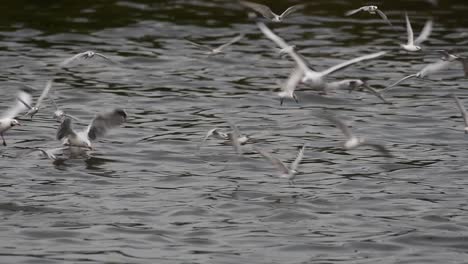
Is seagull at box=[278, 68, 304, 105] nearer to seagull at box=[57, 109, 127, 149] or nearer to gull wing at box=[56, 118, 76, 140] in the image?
seagull at box=[57, 109, 127, 149]

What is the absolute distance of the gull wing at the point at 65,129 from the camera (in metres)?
19.8

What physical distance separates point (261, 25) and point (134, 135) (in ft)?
13.3

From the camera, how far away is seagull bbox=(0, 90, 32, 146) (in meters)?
20.0

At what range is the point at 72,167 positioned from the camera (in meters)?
19.9

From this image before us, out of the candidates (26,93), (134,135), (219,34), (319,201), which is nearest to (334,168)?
(319,201)

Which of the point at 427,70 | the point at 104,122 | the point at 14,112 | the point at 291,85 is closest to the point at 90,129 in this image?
the point at 104,122

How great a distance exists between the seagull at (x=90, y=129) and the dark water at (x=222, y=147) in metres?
0.36

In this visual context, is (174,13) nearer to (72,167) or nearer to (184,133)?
(184,133)

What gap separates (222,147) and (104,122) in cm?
253

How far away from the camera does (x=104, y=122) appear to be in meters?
20.0

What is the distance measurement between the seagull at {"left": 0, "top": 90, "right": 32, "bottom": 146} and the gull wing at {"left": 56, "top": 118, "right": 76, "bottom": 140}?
0.68m

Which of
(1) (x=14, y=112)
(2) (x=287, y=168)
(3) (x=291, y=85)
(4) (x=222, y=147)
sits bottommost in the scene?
(4) (x=222, y=147)

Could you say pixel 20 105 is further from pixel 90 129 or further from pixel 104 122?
pixel 104 122

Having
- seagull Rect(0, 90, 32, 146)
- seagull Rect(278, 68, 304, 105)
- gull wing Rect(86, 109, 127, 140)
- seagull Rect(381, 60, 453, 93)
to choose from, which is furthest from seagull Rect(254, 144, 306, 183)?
seagull Rect(0, 90, 32, 146)
